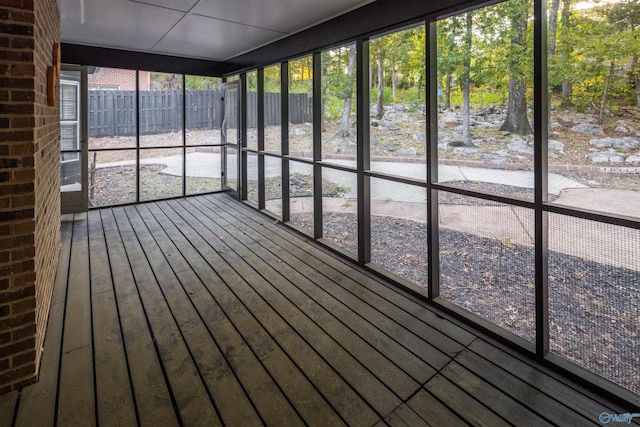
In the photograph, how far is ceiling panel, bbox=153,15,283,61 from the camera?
4.04 metres

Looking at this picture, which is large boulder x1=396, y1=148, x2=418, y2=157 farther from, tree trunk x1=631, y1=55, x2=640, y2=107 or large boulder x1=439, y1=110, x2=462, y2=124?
tree trunk x1=631, y1=55, x2=640, y2=107

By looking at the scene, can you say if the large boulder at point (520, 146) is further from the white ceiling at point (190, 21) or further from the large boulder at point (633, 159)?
the white ceiling at point (190, 21)

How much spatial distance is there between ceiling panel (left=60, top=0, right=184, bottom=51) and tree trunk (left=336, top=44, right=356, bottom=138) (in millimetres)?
1734

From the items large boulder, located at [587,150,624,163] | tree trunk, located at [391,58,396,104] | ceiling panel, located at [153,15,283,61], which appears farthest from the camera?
ceiling panel, located at [153,15,283,61]

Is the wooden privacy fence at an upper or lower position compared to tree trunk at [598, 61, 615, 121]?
upper

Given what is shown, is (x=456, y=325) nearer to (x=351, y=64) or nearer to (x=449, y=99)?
(x=449, y=99)

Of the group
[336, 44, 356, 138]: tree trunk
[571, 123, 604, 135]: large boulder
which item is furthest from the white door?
[571, 123, 604, 135]: large boulder

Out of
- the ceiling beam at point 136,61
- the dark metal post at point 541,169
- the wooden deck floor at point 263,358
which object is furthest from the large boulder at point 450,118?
the ceiling beam at point 136,61

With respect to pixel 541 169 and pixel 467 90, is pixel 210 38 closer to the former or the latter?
pixel 467 90

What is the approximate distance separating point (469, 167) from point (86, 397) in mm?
2623

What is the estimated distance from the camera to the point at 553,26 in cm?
199

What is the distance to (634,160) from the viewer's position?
67.6 inches

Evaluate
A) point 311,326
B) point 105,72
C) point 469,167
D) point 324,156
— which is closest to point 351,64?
point 324,156

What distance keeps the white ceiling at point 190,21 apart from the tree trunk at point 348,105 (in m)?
0.41
